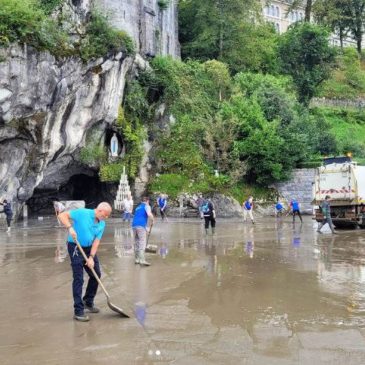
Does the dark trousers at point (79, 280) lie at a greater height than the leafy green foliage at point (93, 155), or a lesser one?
lesser

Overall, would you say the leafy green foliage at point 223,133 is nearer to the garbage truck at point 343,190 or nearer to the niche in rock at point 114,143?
the niche in rock at point 114,143

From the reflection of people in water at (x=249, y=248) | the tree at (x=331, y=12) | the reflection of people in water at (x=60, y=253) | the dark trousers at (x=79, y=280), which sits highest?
the tree at (x=331, y=12)

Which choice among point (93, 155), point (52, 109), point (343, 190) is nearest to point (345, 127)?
point (93, 155)

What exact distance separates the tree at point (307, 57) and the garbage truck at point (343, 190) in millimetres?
25506

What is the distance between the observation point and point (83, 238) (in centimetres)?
668

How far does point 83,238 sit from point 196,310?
71.2 inches

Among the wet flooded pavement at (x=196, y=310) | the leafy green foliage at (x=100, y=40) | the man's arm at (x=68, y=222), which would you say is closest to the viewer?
the wet flooded pavement at (x=196, y=310)

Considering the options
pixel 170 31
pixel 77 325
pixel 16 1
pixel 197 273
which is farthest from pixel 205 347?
pixel 170 31

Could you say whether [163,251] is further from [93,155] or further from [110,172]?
[110,172]

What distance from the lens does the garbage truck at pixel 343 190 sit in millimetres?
20328

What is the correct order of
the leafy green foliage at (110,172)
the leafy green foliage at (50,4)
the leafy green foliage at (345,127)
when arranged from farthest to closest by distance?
the leafy green foliage at (345,127) < the leafy green foliage at (110,172) < the leafy green foliage at (50,4)

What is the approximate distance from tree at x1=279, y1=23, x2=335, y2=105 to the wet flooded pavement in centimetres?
3464

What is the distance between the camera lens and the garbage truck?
800 inches

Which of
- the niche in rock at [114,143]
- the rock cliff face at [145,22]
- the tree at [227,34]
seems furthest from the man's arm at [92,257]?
the tree at [227,34]
